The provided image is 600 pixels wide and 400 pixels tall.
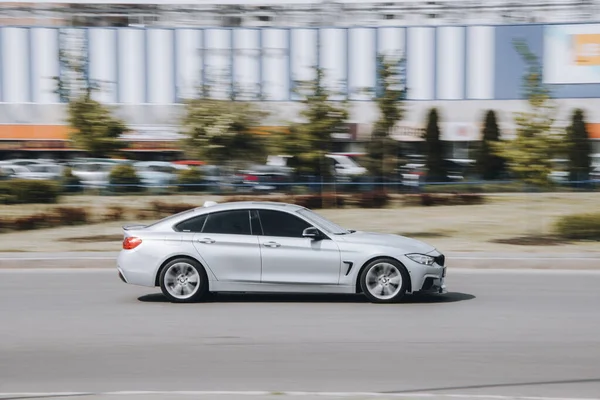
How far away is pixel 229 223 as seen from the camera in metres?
11.4

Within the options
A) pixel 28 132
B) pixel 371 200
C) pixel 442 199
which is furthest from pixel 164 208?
pixel 28 132

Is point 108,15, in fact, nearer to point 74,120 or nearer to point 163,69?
point 163,69

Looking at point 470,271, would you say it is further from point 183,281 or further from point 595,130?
point 595,130

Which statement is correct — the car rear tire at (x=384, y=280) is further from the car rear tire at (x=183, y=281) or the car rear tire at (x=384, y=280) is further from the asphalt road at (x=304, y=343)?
Answer: the car rear tire at (x=183, y=281)

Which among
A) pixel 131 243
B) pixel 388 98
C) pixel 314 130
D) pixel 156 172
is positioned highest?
pixel 388 98

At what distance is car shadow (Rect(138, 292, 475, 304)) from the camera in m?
11.4

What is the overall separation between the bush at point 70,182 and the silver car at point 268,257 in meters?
15.7

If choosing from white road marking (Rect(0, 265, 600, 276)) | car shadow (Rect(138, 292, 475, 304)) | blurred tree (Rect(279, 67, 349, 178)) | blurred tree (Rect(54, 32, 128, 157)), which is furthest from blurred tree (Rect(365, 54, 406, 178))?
car shadow (Rect(138, 292, 475, 304))

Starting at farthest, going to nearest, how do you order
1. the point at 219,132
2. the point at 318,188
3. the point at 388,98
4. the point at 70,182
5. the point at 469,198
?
1. the point at 70,182
2. the point at 388,98
3. the point at 469,198
4. the point at 318,188
5. the point at 219,132

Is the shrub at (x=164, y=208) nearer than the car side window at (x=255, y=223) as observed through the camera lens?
No

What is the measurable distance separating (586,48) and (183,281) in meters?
46.9

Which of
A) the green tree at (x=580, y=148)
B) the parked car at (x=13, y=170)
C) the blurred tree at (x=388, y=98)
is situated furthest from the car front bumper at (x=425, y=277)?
the parked car at (x=13, y=170)

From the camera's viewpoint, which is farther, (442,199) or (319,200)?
(442,199)

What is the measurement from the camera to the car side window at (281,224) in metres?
11.3
